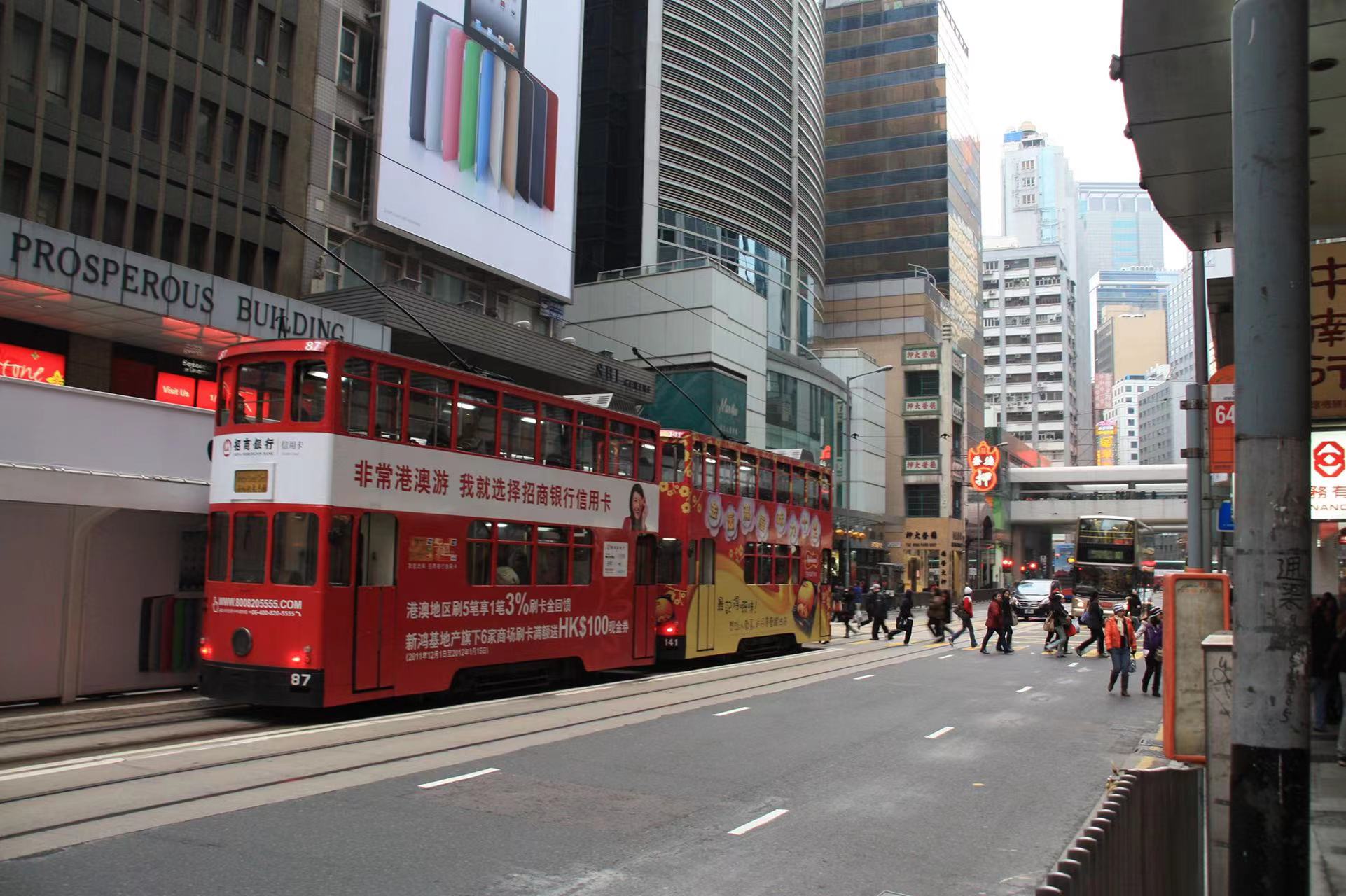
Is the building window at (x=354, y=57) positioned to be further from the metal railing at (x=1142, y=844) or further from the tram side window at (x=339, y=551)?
the metal railing at (x=1142, y=844)

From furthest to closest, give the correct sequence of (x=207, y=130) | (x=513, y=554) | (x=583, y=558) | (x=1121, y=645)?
(x=207, y=130), (x=1121, y=645), (x=583, y=558), (x=513, y=554)

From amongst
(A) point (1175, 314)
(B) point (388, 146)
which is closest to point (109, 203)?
(B) point (388, 146)

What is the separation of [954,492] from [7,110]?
61.3 metres

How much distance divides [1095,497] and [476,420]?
260 ft

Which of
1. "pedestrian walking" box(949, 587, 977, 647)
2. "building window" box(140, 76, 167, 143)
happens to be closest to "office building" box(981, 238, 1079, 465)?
"pedestrian walking" box(949, 587, 977, 647)

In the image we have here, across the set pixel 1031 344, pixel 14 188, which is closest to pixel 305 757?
pixel 14 188

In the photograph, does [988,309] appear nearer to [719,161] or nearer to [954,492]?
[954,492]

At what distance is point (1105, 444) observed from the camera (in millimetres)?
177375

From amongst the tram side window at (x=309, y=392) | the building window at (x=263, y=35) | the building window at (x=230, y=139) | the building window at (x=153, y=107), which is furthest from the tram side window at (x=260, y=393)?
the building window at (x=263, y=35)

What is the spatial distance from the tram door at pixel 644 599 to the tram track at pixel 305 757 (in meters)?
0.83

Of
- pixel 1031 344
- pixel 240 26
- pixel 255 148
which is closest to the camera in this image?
pixel 240 26

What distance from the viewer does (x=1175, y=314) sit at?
160 meters

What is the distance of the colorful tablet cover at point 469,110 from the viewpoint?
29453 millimetres

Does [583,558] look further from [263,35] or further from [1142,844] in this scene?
[263,35]
